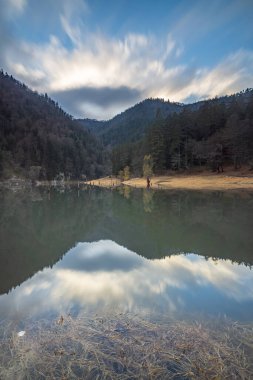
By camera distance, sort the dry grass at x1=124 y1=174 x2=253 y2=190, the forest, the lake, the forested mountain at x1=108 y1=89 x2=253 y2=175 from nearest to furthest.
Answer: the lake
the dry grass at x1=124 y1=174 x2=253 y2=190
the forested mountain at x1=108 y1=89 x2=253 y2=175
the forest

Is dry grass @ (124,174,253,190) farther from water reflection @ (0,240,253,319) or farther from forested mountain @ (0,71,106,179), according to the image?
forested mountain @ (0,71,106,179)

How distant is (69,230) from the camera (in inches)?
867

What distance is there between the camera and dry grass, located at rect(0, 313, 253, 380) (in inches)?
205

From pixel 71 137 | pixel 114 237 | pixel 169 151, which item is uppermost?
pixel 71 137

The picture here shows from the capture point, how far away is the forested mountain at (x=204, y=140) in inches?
2589

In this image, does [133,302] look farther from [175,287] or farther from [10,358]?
[10,358]

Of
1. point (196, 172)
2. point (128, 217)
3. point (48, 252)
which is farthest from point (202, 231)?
point (196, 172)

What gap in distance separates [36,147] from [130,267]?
150m

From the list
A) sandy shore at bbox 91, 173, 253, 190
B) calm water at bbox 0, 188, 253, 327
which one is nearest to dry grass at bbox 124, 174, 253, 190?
sandy shore at bbox 91, 173, 253, 190

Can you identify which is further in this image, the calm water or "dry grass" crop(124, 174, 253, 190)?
"dry grass" crop(124, 174, 253, 190)

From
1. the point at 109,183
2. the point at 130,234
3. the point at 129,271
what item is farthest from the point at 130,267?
the point at 109,183

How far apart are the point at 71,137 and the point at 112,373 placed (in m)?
199

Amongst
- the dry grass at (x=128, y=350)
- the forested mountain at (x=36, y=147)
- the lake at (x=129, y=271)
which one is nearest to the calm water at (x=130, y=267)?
the lake at (x=129, y=271)

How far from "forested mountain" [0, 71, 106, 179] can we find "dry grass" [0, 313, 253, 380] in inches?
4627
